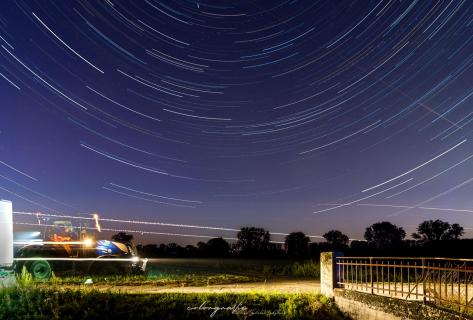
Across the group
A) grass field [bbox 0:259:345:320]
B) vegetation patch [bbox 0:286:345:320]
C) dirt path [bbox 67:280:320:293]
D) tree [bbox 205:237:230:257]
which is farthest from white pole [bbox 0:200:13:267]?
tree [bbox 205:237:230:257]

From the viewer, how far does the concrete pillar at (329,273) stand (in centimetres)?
1480

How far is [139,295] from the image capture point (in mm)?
14375

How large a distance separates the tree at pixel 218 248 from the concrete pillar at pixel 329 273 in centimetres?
3642

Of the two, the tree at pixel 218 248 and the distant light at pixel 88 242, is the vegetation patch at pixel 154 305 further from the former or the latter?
the tree at pixel 218 248

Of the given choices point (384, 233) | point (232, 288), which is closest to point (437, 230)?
point (384, 233)

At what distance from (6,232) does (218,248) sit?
44.0m

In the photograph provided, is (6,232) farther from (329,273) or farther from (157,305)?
(329,273)

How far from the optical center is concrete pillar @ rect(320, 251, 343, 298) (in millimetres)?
14805

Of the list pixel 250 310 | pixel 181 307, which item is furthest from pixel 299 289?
pixel 181 307

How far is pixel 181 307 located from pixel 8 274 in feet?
18.0

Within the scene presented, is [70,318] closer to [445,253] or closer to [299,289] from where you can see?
[299,289]

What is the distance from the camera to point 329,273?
49.3 ft

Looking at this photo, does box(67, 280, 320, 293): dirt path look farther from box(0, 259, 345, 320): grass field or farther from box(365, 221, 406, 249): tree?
box(365, 221, 406, 249): tree

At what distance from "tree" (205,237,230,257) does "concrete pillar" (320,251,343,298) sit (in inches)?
1434
